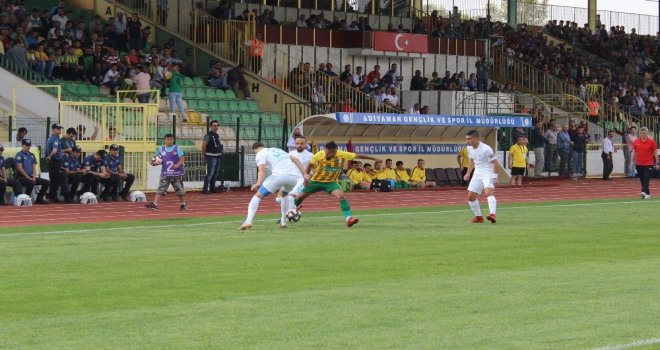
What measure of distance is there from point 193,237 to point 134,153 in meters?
14.8

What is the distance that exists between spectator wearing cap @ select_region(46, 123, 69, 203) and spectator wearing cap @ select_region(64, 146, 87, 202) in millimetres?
164

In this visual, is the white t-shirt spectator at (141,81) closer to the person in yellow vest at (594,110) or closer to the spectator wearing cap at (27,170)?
the spectator wearing cap at (27,170)

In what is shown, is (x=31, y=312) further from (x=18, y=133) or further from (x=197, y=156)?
(x=197, y=156)

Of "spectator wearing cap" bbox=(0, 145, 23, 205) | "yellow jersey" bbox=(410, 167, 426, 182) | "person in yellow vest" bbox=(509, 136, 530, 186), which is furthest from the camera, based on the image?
"person in yellow vest" bbox=(509, 136, 530, 186)

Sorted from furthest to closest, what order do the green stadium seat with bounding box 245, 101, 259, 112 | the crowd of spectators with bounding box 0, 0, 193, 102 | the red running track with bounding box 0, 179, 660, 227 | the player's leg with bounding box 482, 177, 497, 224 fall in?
1. the green stadium seat with bounding box 245, 101, 259, 112
2. the crowd of spectators with bounding box 0, 0, 193, 102
3. the red running track with bounding box 0, 179, 660, 227
4. the player's leg with bounding box 482, 177, 497, 224

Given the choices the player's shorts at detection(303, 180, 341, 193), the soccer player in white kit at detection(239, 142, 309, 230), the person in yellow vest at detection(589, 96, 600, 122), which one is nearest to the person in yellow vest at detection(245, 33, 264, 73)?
the person in yellow vest at detection(589, 96, 600, 122)

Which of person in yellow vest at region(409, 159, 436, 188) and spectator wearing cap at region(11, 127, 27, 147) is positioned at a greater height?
spectator wearing cap at region(11, 127, 27, 147)

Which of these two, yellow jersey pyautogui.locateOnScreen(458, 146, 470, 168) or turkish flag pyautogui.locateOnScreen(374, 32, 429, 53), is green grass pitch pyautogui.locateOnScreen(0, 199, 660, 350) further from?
turkish flag pyautogui.locateOnScreen(374, 32, 429, 53)

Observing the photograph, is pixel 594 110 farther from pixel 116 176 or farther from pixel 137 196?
pixel 116 176

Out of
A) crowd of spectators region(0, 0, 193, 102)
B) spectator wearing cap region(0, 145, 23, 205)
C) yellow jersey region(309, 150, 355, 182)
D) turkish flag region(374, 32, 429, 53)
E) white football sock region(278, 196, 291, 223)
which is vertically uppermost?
turkish flag region(374, 32, 429, 53)

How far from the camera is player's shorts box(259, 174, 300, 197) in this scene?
2309cm

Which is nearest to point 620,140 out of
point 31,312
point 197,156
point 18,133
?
point 197,156

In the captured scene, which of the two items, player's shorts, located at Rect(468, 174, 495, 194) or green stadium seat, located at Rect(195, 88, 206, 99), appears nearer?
player's shorts, located at Rect(468, 174, 495, 194)

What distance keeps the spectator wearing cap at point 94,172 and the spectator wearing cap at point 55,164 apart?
2.42ft
